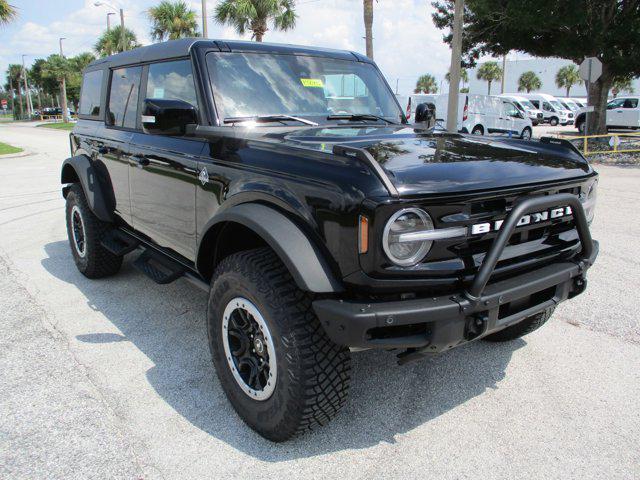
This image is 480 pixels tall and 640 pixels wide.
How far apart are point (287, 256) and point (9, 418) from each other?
179 cm

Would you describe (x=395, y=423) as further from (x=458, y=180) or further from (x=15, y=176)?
(x=15, y=176)

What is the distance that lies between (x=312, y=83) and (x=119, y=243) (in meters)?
2.21

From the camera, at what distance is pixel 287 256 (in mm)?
2229

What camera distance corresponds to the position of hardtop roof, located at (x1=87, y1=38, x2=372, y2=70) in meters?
3.36

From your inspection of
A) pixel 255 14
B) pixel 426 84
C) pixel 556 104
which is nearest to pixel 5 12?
pixel 255 14

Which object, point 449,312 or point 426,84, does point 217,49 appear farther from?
point 426,84

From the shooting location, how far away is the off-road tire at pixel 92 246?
4.64 metres

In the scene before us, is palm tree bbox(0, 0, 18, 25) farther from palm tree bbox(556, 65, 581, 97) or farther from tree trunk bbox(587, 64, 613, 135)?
palm tree bbox(556, 65, 581, 97)

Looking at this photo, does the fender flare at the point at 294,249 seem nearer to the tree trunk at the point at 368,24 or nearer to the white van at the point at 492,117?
the tree trunk at the point at 368,24

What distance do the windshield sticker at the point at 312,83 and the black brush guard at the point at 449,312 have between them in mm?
1753

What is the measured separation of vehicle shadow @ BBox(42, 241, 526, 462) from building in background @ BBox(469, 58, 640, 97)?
76599 millimetres

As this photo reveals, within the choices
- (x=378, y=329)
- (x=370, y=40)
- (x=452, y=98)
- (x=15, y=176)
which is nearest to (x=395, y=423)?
(x=378, y=329)

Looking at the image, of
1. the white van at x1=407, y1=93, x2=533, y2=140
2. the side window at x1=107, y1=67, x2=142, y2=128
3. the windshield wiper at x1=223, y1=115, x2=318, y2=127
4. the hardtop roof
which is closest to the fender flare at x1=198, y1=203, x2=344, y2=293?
the windshield wiper at x1=223, y1=115, x2=318, y2=127

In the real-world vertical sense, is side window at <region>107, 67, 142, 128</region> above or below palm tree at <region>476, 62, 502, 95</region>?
below
